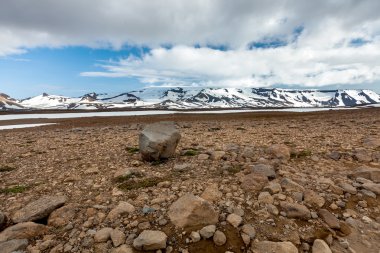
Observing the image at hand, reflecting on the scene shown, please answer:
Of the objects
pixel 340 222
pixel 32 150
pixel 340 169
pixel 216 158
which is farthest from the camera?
pixel 32 150

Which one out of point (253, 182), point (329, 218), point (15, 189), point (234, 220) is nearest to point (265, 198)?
point (253, 182)

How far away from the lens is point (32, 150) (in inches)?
752

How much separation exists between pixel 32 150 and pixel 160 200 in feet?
45.6

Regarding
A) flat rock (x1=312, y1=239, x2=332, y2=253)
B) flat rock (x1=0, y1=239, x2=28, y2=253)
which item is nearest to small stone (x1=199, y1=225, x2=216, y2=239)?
flat rock (x1=312, y1=239, x2=332, y2=253)

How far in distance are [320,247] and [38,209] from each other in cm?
804

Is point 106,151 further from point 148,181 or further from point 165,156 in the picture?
point 148,181

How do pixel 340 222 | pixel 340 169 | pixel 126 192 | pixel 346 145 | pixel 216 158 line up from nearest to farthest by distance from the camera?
pixel 340 222 < pixel 126 192 < pixel 340 169 < pixel 216 158 < pixel 346 145

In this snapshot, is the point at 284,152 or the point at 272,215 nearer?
the point at 272,215

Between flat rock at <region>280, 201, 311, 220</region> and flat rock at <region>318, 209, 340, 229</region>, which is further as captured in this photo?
flat rock at <region>280, 201, 311, 220</region>

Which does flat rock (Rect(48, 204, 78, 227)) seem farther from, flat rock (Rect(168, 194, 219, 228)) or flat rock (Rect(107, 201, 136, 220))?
flat rock (Rect(168, 194, 219, 228))

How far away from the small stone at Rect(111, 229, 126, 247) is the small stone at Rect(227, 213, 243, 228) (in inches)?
115

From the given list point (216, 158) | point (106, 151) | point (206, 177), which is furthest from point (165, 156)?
point (106, 151)

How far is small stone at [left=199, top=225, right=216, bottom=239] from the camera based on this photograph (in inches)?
290

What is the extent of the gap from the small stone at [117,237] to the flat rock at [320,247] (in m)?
4.79
